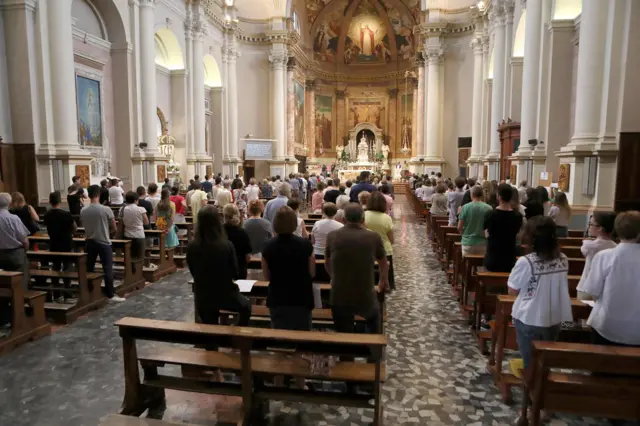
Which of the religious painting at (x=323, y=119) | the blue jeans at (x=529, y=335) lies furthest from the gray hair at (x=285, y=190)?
the religious painting at (x=323, y=119)

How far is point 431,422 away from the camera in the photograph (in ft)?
12.2

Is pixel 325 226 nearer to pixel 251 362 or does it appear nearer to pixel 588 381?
pixel 251 362

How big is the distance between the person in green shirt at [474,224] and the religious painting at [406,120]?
28.4m

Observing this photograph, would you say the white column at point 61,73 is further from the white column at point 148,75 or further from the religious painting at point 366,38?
the religious painting at point 366,38

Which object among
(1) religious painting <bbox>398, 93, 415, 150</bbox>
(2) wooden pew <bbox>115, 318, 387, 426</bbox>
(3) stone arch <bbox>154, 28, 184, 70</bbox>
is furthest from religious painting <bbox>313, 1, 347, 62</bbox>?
(2) wooden pew <bbox>115, 318, 387, 426</bbox>

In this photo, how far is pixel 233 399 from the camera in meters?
4.10

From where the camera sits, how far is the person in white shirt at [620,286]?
329 centimetres

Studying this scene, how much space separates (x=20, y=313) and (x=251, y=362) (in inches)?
131

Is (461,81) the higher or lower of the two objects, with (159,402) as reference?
higher

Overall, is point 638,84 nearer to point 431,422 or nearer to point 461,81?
point 431,422

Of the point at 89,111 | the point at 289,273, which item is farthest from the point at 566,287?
the point at 89,111

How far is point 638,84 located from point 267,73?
837 inches

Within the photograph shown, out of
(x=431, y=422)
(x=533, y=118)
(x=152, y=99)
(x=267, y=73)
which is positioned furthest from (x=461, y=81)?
(x=431, y=422)

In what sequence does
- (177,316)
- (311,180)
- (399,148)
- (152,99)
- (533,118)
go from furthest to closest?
(399,148), (311,180), (152,99), (533,118), (177,316)
